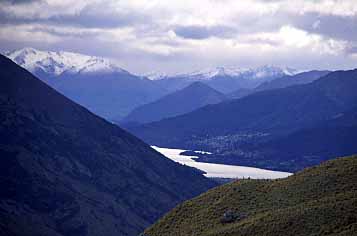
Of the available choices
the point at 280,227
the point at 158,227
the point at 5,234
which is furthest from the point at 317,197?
the point at 5,234

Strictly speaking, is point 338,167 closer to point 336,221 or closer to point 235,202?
point 235,202

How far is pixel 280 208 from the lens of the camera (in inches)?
3300

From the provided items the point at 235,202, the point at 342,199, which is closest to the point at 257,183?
the point at 235,202

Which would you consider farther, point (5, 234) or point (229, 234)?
point (5, 234)

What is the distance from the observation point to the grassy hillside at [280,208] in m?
73.4

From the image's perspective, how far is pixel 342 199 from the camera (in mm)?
78250

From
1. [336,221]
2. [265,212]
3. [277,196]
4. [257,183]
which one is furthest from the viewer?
[257,183]

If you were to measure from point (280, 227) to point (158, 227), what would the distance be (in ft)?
78.1

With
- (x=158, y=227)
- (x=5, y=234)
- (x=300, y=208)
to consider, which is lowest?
(x=5, y=234)

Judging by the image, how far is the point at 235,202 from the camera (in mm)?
91562

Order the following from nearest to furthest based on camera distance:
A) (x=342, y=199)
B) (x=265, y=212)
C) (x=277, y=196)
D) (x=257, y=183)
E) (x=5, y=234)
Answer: (x=342, y=199) → (x=265, y=212) → (x=277, y=196) → (x=257, y=183) → (x=5, y=234)

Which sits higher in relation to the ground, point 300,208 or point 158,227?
point 300,208

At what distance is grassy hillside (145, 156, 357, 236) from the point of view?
73.4 meters

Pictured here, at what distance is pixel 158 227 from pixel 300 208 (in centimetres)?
2346
